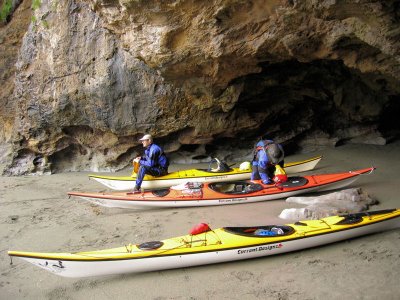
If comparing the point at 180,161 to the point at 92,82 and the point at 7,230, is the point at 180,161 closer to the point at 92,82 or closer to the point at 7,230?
the point at 92,82

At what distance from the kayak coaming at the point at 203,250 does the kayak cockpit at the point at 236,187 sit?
1.88 m

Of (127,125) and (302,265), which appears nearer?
(302,265)

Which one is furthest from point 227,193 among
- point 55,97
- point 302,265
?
point 55,97

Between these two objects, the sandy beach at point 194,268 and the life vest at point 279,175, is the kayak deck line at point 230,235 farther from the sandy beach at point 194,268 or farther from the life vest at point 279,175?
the life vest at point 279,175

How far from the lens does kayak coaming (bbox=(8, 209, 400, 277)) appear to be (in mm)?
3818

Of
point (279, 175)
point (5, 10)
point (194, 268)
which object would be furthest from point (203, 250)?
point (5, 10)

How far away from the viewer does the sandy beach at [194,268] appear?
3.67 metres

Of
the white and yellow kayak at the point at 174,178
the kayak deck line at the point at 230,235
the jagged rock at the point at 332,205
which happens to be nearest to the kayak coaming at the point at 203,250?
the kayak deck line at the point at 230,235

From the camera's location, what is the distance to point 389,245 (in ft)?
13.9

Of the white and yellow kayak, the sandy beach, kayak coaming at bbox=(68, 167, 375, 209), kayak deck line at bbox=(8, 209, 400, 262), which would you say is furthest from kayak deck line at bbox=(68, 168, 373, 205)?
kayak deck line at bbox=(8, 209, 400, 262)

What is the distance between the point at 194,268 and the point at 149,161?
10.8 feet

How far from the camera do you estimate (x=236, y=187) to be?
6.78 meters

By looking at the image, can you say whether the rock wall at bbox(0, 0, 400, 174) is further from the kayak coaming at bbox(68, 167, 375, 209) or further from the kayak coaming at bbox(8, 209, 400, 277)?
the kayak coaming at bbox(8, 209, 400, 277)

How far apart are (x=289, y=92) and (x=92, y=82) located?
5.26m
